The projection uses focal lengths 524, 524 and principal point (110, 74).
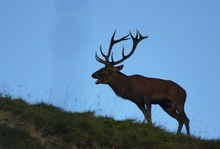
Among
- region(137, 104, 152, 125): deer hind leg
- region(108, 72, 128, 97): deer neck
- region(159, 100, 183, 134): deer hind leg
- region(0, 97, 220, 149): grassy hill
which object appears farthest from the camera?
region(108, 72, 128, 97): deer neck

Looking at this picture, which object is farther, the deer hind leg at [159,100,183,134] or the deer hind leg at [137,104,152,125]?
the deer hind leg at [159,100,183,134]

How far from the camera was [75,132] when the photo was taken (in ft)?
37.2

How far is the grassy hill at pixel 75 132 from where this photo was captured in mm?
11031

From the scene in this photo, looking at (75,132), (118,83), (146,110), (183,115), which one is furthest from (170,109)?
(75,132)

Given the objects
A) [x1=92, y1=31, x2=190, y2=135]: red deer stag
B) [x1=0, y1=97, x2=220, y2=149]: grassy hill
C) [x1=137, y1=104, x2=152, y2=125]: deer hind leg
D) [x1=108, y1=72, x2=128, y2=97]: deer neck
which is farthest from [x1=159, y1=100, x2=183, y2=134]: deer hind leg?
[x1=0, y1=97, x2=220, y2=149]: grassy hill

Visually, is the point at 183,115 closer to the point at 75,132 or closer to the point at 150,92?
the point at 150,92

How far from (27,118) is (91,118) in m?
1.57

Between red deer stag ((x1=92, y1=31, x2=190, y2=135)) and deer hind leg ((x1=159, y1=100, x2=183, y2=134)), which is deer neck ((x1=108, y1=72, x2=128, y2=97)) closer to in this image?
red deer stag ((x1=92, y1=31, x2=190, y2=135))

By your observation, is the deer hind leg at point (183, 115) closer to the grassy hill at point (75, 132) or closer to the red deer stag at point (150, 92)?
the red deer stag at point (150, 92)

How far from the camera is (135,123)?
12898 mm

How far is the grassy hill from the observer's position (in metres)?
11.0

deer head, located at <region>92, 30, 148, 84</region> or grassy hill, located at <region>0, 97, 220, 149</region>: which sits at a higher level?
deer head, located at <region>92, 30, 148, 84</region>

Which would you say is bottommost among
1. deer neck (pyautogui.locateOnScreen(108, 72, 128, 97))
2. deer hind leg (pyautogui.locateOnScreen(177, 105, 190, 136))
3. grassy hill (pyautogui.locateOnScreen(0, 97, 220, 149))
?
grassy hill (pyautogui.locateOnScreen(0, 97, 220, 149))

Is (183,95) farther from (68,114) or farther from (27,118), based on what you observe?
(27,118)
